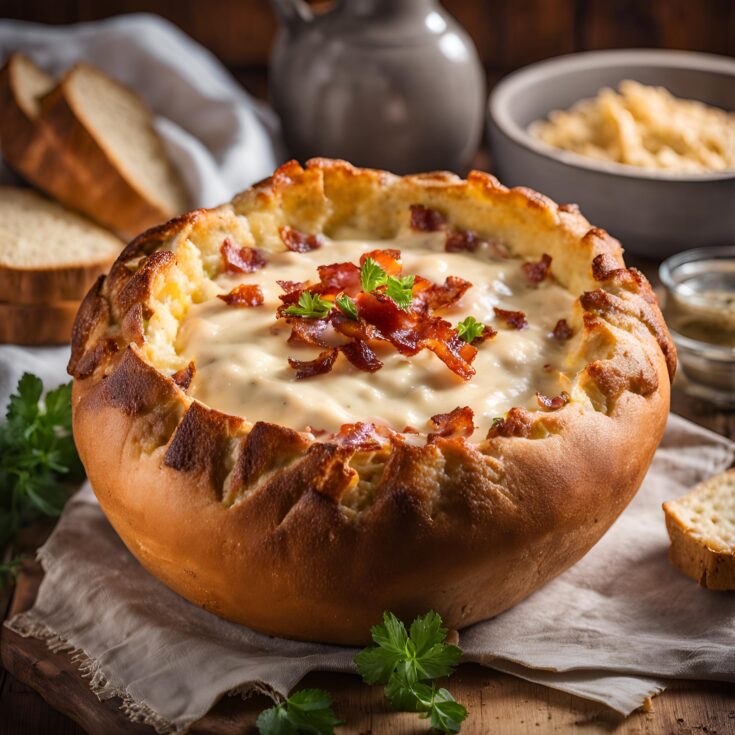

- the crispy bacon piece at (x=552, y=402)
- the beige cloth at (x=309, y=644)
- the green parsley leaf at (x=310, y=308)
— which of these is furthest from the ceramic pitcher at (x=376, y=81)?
the crispy bacon piece at (x=552, y=402)

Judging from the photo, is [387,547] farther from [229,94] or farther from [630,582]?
[229,94]

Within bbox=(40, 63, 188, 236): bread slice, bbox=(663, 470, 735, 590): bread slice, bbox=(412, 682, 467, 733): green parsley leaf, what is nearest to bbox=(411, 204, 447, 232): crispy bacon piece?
bbox=(663, 470, 735, 590): bread slice

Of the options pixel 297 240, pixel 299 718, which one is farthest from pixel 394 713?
pixel 297 240

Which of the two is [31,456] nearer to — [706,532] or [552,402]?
[552,402]

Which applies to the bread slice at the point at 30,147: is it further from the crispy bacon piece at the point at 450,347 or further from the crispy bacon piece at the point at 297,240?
the crispy bacon piece at the point at 450,347

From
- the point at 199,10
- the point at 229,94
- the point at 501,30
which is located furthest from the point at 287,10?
the point at 501,30
